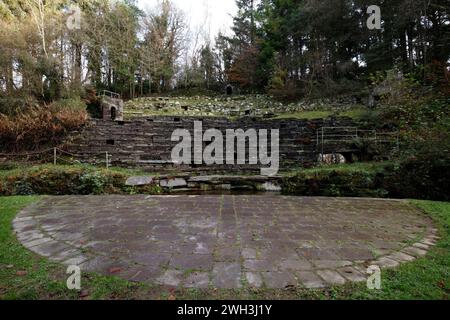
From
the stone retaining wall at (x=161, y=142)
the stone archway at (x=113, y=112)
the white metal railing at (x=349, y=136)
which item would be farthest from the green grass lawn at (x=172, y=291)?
the stone archway at (x=113, y=112)

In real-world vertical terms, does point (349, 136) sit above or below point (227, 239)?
above

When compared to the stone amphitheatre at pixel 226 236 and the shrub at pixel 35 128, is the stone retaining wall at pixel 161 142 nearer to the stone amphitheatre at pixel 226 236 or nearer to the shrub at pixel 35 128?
the shrub at pixel 35 128

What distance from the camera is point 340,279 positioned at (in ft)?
6.52

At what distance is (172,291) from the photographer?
71.2 inches

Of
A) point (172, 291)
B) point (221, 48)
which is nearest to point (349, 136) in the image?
point (172, 291)

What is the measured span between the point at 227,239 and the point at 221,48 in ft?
89.9

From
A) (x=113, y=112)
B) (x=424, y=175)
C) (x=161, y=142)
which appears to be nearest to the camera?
(x=424, y=175)

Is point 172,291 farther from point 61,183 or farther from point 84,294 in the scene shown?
point 61,183

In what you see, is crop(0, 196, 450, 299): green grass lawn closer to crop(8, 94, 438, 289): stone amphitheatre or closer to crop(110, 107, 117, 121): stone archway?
crop(8, 94, 438, 289): stone amphitheatre

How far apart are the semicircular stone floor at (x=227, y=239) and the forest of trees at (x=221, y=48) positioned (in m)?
7.46

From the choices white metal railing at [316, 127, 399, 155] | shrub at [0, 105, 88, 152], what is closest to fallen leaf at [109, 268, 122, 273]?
white metal railing at [316, 127, 399, 155]

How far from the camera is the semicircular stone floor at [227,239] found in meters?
2.07
